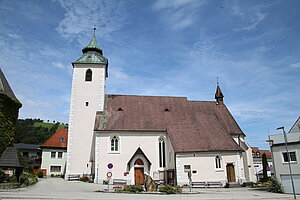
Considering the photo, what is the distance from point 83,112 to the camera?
29.0 meters

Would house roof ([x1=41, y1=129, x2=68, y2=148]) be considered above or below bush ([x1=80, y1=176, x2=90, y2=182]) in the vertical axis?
above

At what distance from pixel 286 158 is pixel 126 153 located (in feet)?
52.8

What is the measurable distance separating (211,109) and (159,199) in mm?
21025

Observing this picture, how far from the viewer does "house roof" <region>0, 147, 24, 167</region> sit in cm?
1938

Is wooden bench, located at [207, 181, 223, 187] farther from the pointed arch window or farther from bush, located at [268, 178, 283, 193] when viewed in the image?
the pointed arch window

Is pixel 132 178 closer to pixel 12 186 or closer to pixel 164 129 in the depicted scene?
pixel 164 129

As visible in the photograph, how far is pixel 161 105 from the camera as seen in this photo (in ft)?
103

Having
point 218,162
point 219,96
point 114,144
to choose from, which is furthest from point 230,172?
point 114,144

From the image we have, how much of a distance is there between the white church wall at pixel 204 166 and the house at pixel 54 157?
2514 centimetres

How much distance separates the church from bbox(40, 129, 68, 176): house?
16058 millimetres

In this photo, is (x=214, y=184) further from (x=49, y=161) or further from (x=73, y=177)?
(x=49, y=161)

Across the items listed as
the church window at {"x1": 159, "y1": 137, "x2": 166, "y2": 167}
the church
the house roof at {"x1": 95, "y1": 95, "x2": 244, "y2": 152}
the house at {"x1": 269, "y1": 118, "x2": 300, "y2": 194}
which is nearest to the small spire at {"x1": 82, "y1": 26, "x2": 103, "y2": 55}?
the church

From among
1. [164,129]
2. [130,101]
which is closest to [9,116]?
[130,101]

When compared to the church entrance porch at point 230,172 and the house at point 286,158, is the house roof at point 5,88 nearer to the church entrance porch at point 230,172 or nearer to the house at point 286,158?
the church entrance porch at point 230,172
